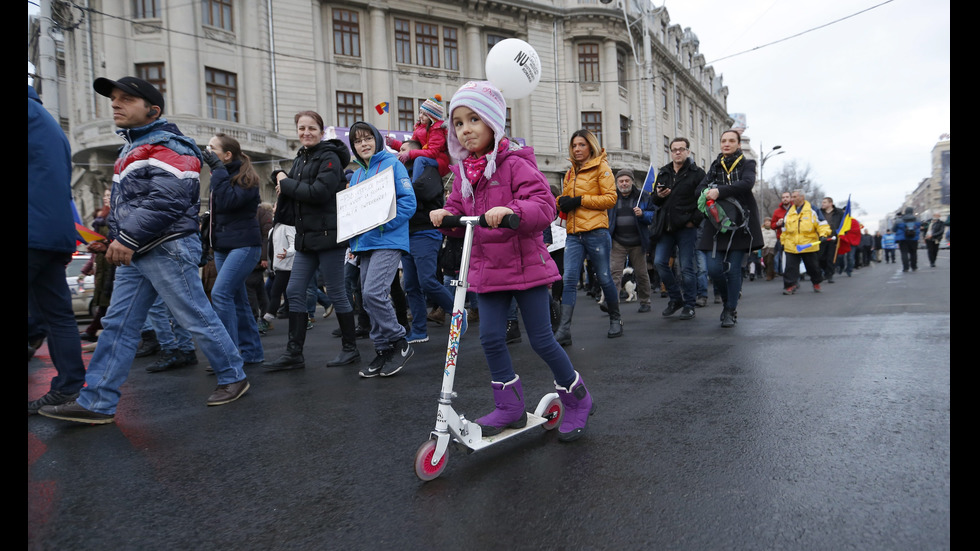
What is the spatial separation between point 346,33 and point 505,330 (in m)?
28.4

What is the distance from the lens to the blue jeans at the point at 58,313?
374 cm

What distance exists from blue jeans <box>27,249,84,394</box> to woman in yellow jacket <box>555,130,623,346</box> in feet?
13.0

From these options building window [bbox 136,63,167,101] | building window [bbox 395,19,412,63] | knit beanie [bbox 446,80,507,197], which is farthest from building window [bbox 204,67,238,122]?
knit beanie [bbox 446,80,507,197]

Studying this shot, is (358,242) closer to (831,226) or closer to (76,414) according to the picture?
(76,414)

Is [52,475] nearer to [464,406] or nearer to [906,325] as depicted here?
[464,406]

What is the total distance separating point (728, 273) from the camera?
6676 millimetres

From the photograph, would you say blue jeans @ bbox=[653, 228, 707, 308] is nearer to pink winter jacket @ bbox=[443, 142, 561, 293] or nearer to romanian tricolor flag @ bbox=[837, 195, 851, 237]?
pink winter jacket @ bbox=[443, 142, 561, 293]

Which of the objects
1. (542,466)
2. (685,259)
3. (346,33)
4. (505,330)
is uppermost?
(346,33)

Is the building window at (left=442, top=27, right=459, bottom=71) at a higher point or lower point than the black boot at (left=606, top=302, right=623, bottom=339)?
higher

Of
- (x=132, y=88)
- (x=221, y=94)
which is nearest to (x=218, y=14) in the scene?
(x=221, y=94)

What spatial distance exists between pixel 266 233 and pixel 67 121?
84.3 ft

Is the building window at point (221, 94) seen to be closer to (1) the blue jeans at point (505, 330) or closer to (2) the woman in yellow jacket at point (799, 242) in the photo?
(2) the woman in yellow jacket at point (799, 242)

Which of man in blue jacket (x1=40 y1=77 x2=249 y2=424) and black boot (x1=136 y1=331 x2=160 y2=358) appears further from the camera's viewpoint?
black boot (x1=136 y1=331 x2=160 y2=358)

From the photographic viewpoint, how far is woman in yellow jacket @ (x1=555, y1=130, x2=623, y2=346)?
5840 mm
